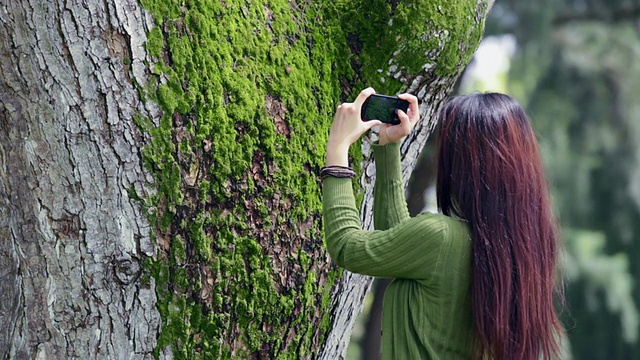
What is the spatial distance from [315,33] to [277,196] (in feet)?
1.98

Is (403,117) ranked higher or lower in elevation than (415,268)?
higher

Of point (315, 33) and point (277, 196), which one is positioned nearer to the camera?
point (277, 196)

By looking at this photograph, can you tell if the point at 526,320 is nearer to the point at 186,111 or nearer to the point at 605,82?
the point at 186,111

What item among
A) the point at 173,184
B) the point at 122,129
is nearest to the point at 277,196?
the point at 173,184

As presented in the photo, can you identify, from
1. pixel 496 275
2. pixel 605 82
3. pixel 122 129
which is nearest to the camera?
pixel 496 275

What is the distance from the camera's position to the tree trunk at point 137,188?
2.02 meters

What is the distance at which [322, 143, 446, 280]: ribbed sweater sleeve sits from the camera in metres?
1.83

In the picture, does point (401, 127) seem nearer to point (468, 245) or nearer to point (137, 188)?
point (468, 245)

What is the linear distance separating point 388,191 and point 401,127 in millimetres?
178

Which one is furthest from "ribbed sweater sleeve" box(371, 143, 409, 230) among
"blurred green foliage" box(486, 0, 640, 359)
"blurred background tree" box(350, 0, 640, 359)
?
"blurred green foliage" box(486, 0, 640, 359)

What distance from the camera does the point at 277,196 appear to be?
2.20 m

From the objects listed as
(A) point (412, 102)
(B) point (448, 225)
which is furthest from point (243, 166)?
(B) point (448, 225)

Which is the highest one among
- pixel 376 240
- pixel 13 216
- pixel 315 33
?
pixel 315 33

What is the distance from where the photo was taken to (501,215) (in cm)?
188
